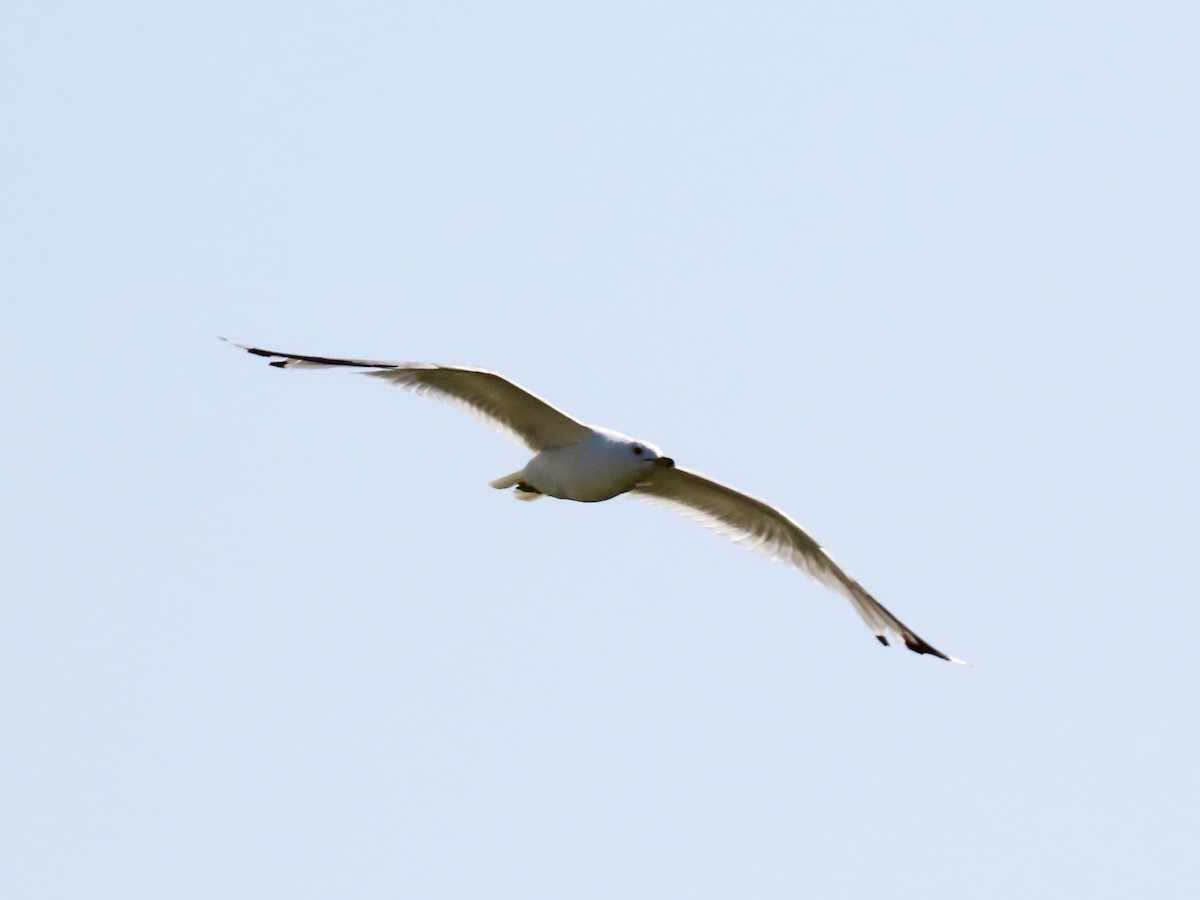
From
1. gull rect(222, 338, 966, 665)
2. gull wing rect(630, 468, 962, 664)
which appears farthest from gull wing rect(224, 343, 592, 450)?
gull wing rect(630, 468, 962, 664)

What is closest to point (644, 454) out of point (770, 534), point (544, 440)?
point (544, 440)

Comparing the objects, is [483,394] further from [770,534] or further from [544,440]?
[770,534]

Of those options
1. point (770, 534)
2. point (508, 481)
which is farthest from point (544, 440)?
point (770, 534)

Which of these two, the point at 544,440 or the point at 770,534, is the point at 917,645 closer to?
the point at 770,534

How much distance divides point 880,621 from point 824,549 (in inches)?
32.9

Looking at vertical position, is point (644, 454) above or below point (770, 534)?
above

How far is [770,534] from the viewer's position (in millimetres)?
16594

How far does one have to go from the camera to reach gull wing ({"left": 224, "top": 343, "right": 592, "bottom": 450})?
46.3 feet

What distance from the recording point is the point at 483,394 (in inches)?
584

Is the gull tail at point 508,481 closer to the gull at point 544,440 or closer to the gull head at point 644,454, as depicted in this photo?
the gull at point 544,440

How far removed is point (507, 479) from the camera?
1516 cm

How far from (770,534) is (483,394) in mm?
3185

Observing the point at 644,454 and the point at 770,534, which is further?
the point at 770,534

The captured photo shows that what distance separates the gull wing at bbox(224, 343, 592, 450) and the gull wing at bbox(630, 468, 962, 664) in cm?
155
